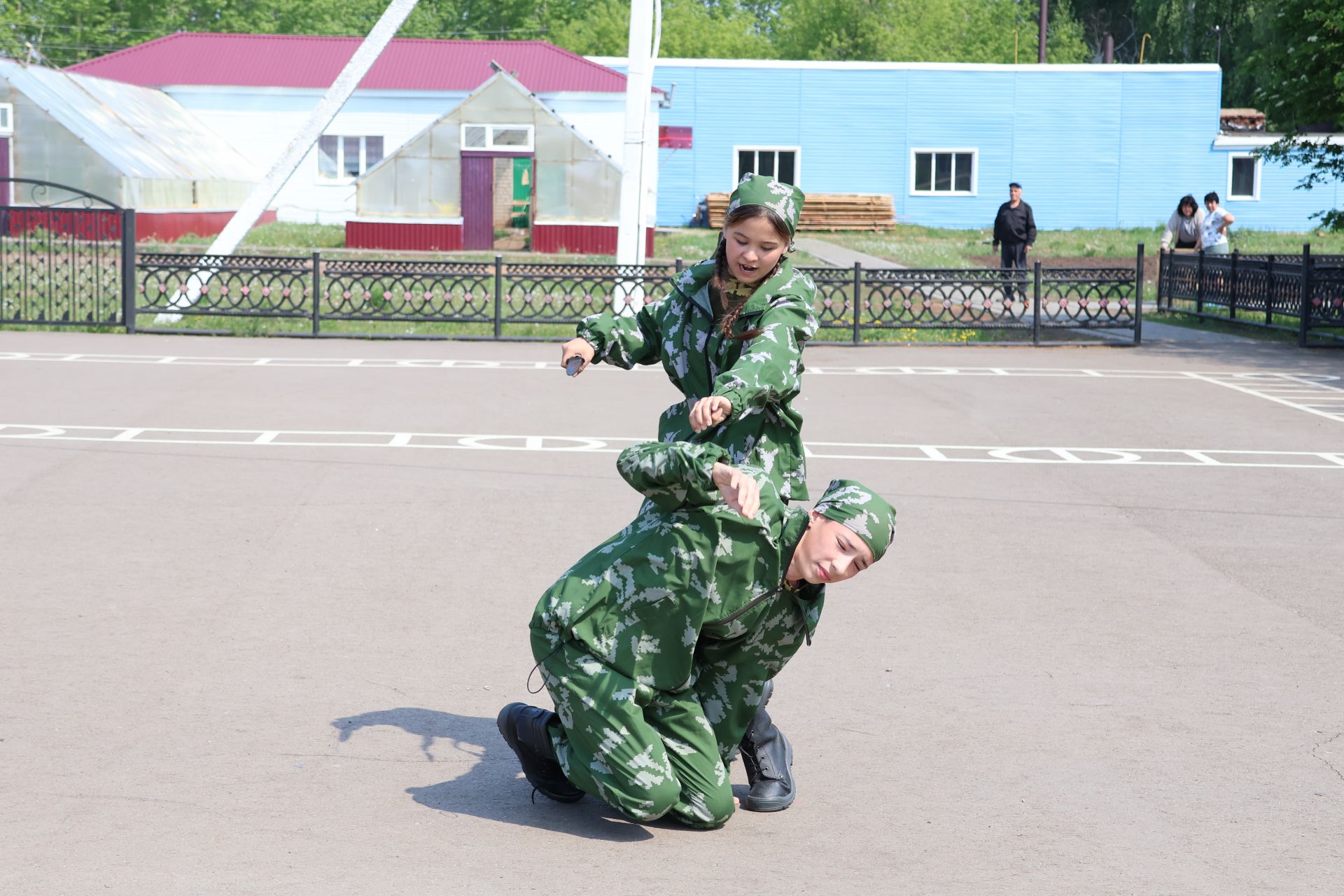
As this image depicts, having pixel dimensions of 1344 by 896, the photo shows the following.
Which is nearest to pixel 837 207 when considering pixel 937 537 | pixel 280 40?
pixel 280 40

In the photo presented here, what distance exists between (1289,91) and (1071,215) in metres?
28.4

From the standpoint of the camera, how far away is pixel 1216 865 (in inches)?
151

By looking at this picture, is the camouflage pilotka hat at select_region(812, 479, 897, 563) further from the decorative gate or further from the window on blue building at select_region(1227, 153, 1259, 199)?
the window on blue building at select_region(1227, 153, 1259, 199)

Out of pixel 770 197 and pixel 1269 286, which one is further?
pixel 1269 286

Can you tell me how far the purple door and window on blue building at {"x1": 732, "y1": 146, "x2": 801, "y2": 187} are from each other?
12395 millimetres

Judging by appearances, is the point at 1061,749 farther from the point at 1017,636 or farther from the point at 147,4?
the point at 147,4

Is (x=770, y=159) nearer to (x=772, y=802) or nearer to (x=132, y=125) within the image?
(x=132, y=125)

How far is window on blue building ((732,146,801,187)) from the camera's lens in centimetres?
4597

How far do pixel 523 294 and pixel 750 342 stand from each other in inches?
634

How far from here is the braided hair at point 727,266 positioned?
3971mm

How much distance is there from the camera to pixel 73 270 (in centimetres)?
1886

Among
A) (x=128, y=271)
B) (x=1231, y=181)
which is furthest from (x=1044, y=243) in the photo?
(x=128, y=271)

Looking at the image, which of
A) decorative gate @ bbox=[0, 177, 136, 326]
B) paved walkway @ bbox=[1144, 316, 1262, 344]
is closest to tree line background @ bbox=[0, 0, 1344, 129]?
paved walkway @ bbox=[1144, 316, 1262, 344]

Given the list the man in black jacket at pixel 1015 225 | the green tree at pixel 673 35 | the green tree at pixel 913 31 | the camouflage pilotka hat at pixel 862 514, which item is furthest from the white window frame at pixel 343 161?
the camouflage pilotka hat at pixel 862 514
